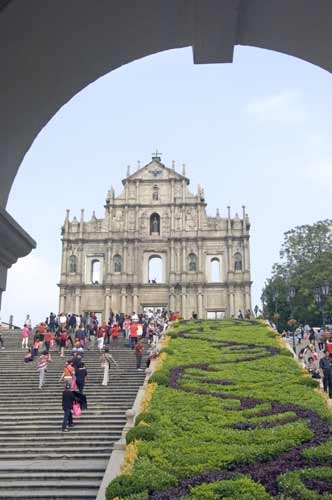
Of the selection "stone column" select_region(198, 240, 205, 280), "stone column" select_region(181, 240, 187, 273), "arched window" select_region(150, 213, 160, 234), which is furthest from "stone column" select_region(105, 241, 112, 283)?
"stone column" select_region(198, 240, 205, 280)

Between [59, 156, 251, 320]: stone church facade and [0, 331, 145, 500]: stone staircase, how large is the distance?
929 inches

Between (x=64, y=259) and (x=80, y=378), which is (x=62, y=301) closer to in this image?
(x=64, y=259)

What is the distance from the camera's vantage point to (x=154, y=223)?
4584cm

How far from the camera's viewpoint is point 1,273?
386 centimetres

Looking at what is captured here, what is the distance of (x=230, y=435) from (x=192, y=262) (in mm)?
33944

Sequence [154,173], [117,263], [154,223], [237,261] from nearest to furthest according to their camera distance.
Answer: [237,261] < [117,263] < [154,223] < [154,173]

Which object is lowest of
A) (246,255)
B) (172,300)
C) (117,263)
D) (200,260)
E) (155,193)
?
(172,300)

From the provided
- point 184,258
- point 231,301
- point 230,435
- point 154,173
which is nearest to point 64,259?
point 184,258

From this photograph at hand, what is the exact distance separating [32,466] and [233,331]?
16.6m

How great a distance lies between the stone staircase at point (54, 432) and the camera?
9703 millimetres

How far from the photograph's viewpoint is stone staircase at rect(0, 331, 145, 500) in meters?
9.70

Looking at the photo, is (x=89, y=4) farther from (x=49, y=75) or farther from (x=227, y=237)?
(x=227, y=237)

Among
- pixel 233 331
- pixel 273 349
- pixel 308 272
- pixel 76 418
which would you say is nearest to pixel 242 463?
pixel 76 418

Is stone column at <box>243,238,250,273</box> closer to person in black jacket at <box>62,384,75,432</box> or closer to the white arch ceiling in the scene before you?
person in black jacket at <box>62,384,75,432</box>
